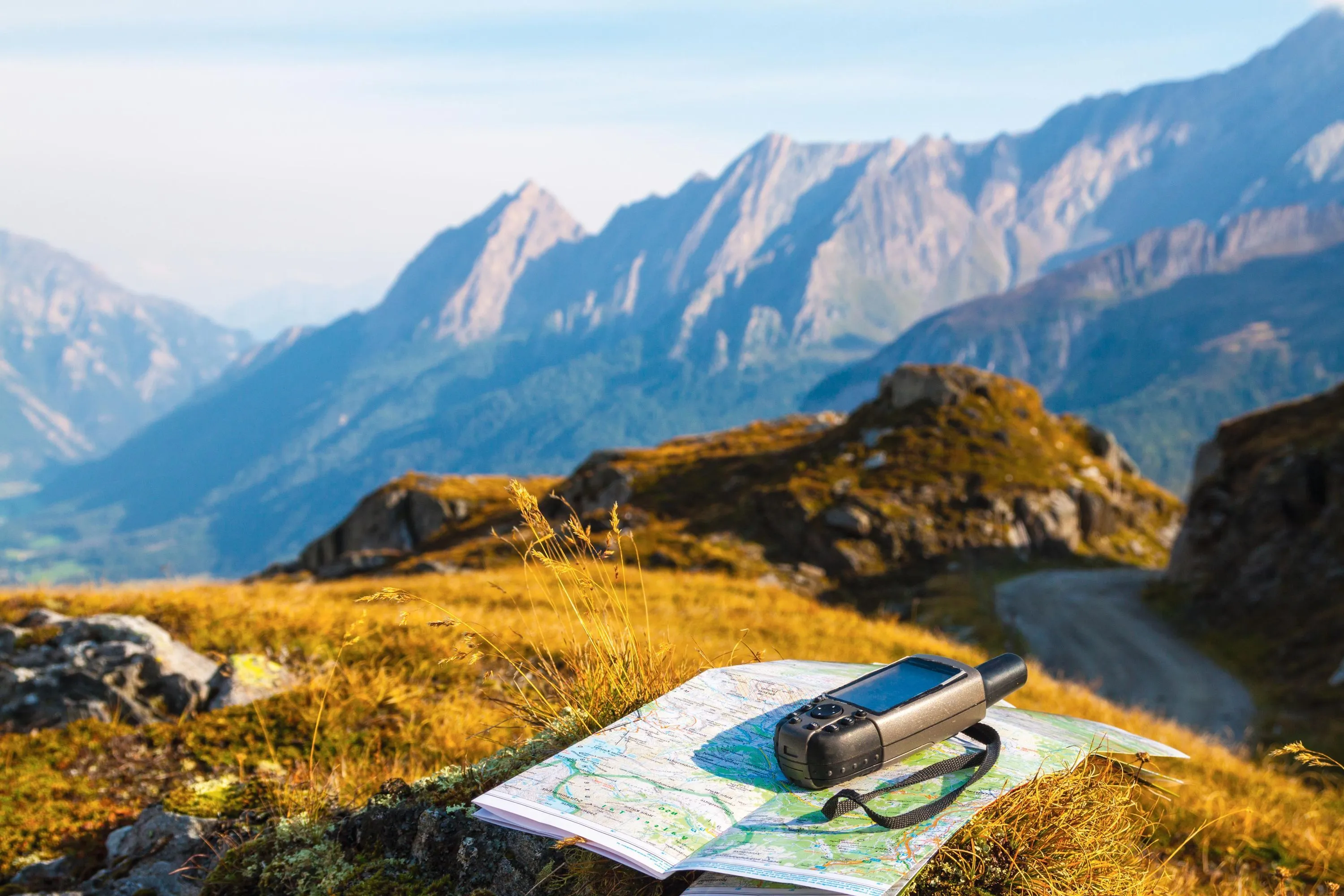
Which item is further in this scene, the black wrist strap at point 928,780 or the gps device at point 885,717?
→ the gps device at point 885,717

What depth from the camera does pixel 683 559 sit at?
109ft

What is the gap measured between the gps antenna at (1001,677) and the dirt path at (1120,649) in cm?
1957

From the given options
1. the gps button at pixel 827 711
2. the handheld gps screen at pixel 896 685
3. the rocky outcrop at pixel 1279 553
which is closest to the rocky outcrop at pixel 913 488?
the rocky outcrop at pixel 1279 553

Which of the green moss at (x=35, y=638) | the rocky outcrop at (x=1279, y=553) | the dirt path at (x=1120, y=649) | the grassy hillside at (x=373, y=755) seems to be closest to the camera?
the grassy hillside at (x=373, y=755)

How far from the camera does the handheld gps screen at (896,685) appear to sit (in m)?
3.42

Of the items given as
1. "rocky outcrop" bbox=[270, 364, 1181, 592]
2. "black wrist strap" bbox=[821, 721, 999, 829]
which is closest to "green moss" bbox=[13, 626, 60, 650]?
"black wrist strap" bbox=[821, 721, 999, 829]

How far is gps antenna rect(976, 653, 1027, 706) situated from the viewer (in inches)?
147

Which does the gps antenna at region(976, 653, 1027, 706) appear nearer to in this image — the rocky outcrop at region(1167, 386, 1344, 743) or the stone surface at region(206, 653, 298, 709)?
the stone surface at region(206, 653, 298, 709)

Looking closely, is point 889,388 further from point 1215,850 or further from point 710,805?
point 710,805

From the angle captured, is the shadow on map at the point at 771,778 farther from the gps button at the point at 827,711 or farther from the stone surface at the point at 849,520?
the stone surface at the point at 849,520

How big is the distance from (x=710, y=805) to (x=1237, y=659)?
1265 inches

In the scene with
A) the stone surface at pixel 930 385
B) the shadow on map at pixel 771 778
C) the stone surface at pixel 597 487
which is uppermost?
the shadow on map at pixel 771 778

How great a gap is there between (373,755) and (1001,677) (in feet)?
15.7

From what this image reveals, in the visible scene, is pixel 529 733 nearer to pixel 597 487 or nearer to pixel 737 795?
pixel 737 795
